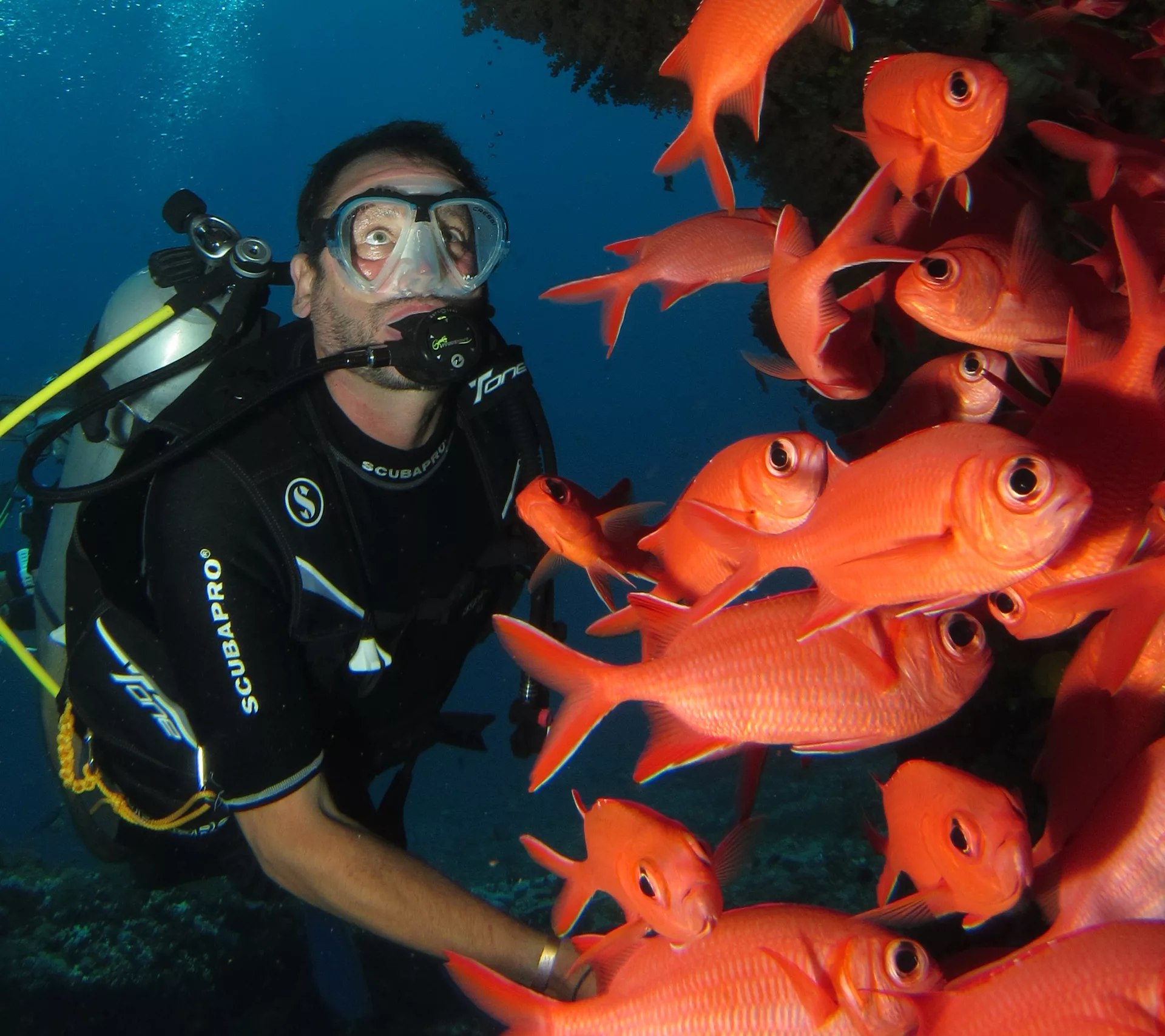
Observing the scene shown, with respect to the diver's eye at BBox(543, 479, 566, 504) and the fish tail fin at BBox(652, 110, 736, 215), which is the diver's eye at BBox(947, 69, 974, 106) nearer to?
the fish tail fin at BBox(652, 110, 736, 215)

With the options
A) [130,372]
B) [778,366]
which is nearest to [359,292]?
[130,372]

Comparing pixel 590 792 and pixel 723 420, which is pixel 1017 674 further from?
pixel 723 420

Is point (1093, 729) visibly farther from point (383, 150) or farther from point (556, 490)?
point (383, 150)

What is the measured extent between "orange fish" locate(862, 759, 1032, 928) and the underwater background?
166 cm

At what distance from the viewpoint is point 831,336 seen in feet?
5.73

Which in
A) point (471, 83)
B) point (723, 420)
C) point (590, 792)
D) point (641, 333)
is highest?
point (471, 83)

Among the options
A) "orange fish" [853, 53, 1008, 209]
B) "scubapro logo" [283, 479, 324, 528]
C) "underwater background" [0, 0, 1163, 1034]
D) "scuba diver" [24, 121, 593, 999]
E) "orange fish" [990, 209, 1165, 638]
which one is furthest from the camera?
"underwater background" [0, 0, 1163, 1034]

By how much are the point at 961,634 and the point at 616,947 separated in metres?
1.20

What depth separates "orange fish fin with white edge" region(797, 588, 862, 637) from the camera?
1.39 meters

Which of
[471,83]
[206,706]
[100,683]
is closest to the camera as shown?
[206,706]

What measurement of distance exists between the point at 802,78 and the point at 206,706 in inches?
158

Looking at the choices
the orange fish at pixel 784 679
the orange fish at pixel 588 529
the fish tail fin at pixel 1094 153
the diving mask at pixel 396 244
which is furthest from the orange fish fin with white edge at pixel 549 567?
the fish tail fin at pixel 1094 153

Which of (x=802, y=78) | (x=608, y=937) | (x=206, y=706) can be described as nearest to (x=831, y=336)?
(x=608, y=937)

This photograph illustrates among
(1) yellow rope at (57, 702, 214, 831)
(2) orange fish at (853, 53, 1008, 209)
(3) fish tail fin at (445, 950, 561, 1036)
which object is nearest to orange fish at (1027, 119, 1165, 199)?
(2) orange fish at (853, 53, 1008, 209)
